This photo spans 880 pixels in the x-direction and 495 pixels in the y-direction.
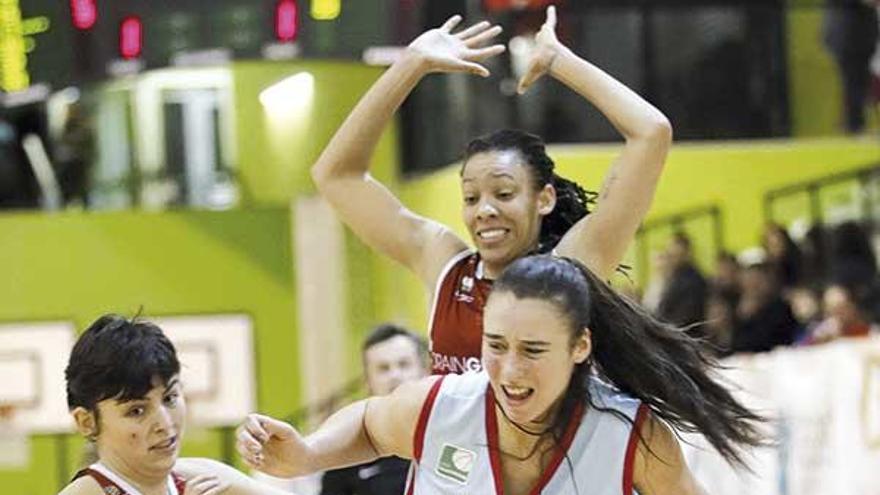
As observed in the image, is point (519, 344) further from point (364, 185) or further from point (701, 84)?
point (701, 84)

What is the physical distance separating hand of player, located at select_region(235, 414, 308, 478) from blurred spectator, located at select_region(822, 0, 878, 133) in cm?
949

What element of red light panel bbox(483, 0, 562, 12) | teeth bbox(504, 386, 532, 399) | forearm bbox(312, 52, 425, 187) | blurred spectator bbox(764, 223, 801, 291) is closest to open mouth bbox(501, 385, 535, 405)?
teeth bbox(504, 386, 532, 399)

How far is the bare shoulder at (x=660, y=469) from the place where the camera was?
4.11 meters

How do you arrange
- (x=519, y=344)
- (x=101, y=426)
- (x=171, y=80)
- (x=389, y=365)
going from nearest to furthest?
(x=519, y=344)
(x=101, y=426)
(x=389, y=365)
(x=171, y=80)

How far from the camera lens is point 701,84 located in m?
13.5

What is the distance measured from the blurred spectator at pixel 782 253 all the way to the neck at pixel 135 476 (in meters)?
7.68

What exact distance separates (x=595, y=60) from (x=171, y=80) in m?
3.56

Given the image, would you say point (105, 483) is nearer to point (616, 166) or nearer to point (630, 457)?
point (630, 457)

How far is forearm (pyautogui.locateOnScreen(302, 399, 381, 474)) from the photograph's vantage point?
13.9 ft

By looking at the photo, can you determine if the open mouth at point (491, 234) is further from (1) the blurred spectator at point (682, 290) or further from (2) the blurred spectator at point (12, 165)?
(2) the blurred spectator at point (12, 165)

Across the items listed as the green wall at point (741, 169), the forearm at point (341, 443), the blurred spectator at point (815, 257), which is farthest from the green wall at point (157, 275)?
the forearm at point (341, 443)

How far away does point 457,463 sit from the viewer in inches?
164

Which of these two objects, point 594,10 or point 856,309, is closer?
point 856,309

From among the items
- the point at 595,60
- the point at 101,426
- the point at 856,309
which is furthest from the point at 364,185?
the point at 595,60
